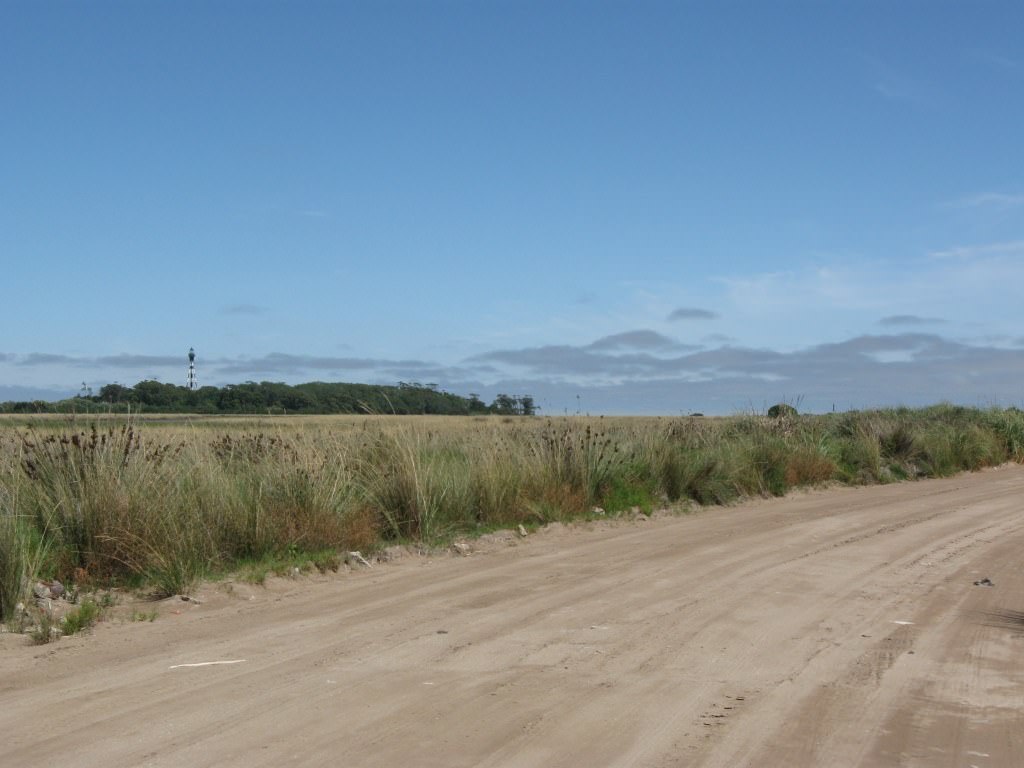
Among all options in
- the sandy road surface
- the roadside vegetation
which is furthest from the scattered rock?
the sandy road surface

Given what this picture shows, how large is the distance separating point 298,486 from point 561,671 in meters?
6.54

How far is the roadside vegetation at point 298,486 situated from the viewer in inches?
424

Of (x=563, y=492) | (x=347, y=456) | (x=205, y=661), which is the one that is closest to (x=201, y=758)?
(x=205, y=661)

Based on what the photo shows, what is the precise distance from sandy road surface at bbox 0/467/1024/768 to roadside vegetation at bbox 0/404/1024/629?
105cm

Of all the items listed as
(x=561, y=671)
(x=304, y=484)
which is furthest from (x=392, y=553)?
(x=561, y=671)

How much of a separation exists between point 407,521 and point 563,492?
3202 mm

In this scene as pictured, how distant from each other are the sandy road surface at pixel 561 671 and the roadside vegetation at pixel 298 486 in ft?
3.45

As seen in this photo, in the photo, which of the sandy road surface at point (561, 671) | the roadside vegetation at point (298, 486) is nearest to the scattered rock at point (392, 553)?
the roadside vegetation at point (298, 486)

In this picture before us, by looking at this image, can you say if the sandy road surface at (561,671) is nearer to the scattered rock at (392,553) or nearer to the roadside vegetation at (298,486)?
the scattered rock at (392,553)

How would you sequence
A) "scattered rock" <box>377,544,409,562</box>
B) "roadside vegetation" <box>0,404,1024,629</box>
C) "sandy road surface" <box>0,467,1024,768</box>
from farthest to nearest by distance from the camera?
"scattered rock" <box>377,544,409,562</box> < "roadside vegetation" <box>0,404,1024,629</box> < "sandy road surface" <box>0,467,1024,768</box>

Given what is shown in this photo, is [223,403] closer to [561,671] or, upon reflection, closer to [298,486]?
[298,486]

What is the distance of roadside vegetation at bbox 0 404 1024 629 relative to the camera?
1077cm

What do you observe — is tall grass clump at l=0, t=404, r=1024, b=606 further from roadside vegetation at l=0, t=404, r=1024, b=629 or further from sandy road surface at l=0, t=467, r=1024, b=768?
sandy road surface at l=0, t=467, r=1024, b=768

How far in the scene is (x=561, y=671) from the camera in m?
7.01
